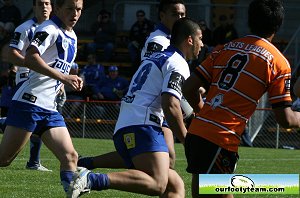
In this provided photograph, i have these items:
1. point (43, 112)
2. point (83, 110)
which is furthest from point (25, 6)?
point (43, 112)

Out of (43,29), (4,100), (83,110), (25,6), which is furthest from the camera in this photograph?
(25,6)

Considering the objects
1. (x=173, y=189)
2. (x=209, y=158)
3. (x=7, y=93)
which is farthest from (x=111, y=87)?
(x=209, y=158)

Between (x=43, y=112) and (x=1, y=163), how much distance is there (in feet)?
2.30

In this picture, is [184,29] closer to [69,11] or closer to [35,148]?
[69,11]

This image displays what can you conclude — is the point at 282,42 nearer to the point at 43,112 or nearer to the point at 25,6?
the point at 25,6

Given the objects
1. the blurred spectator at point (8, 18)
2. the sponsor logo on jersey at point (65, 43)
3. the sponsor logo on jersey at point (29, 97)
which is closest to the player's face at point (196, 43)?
the sponsor logo on jersey at point (65, 43)

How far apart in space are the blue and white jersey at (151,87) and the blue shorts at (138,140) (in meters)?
0.05

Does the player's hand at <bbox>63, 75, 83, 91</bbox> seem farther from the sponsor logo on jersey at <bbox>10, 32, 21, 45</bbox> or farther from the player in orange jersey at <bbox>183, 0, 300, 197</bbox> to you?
the sponsor logo on jersey at <bbox>10, 32, 21, 45</bbox>

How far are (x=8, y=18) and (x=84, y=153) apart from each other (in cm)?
1021

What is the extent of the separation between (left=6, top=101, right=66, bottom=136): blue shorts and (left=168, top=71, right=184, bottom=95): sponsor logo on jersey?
2.15 m

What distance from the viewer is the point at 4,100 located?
73.2ft

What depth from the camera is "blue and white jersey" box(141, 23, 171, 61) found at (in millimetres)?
10211

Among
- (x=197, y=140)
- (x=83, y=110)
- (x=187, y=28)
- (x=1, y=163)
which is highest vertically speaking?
(x=187, y=28)

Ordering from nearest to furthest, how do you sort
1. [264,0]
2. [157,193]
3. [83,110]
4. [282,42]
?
[264,0]
[157,193]
[83,110]
[282,42]
